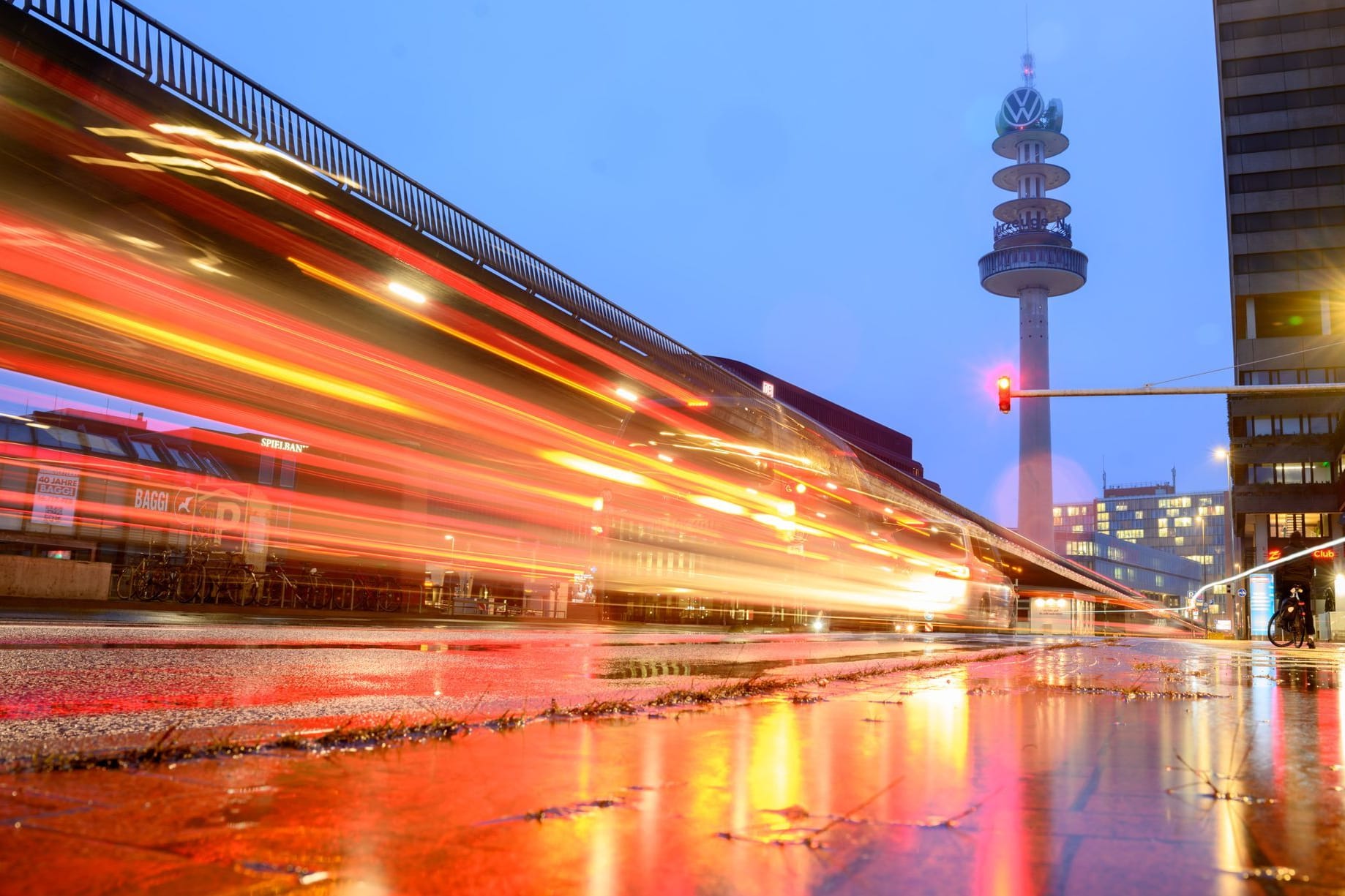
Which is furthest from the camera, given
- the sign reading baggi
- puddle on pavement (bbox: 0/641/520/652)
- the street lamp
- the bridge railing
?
the street lamp

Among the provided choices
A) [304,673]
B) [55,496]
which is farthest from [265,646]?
[55,496]

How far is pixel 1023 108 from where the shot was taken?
127 metres

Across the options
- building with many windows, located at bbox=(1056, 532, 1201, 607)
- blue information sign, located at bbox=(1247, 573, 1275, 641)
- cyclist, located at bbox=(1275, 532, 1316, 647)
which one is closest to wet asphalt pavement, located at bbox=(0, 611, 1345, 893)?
cyclist, located at bbox=(1275, 532, 1316, 647)

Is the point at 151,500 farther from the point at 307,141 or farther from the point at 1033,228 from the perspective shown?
the point at 1033,228

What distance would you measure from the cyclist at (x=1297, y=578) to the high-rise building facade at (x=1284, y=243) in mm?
58466

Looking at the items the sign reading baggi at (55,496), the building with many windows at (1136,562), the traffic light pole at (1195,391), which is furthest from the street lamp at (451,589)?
the building with many windows at (1136,562)

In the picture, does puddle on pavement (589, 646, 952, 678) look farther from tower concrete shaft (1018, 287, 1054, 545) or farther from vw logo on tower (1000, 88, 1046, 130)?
vw logo on tower (1000, 88, 1046, 130)

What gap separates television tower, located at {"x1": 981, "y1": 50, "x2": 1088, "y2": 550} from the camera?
113m

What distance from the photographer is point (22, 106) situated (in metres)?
12.3

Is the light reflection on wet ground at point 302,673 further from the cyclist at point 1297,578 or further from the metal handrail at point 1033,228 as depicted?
the metal handrail at point 1033,228

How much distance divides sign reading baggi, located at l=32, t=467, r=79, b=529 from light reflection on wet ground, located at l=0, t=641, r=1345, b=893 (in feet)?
63.7

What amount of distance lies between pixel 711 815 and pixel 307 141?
14.9 meters

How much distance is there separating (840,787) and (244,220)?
48.9ft

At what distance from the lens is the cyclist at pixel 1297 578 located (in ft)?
60.9
